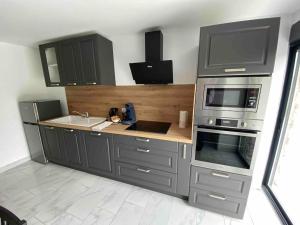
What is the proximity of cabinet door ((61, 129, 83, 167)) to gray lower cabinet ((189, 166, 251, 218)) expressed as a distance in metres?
1.68

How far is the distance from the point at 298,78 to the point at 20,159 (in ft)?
14.3

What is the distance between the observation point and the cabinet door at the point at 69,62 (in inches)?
81.1

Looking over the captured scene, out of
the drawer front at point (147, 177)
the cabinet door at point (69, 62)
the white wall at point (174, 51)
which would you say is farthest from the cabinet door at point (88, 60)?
the drawer front at point (147, 177)

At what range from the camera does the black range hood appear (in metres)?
1.77

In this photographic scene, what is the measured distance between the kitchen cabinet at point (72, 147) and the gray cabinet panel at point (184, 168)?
148 centimetres

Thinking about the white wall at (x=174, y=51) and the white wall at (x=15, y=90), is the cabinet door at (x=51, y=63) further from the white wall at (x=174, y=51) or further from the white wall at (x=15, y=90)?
the white wall at (x=174, y=51)

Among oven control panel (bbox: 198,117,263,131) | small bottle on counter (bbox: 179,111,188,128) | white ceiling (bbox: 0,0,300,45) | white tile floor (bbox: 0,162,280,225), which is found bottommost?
white tile floor (bbox: 0,162,280,225)

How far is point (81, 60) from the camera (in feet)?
6.71

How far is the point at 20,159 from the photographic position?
2641 mm

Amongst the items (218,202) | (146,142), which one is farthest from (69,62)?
(218,202)

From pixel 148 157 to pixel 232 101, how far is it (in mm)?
1128

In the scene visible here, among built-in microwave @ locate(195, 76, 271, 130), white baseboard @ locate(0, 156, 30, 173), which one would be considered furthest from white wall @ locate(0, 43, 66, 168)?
built-in microwave @ locate(195, 76, 271, 130)

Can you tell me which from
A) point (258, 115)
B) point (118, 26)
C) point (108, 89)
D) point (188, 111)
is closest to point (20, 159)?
point (108, 89)

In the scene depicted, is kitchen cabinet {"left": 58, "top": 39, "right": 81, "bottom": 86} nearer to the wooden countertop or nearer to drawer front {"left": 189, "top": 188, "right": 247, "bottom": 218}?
the wooden countertop
